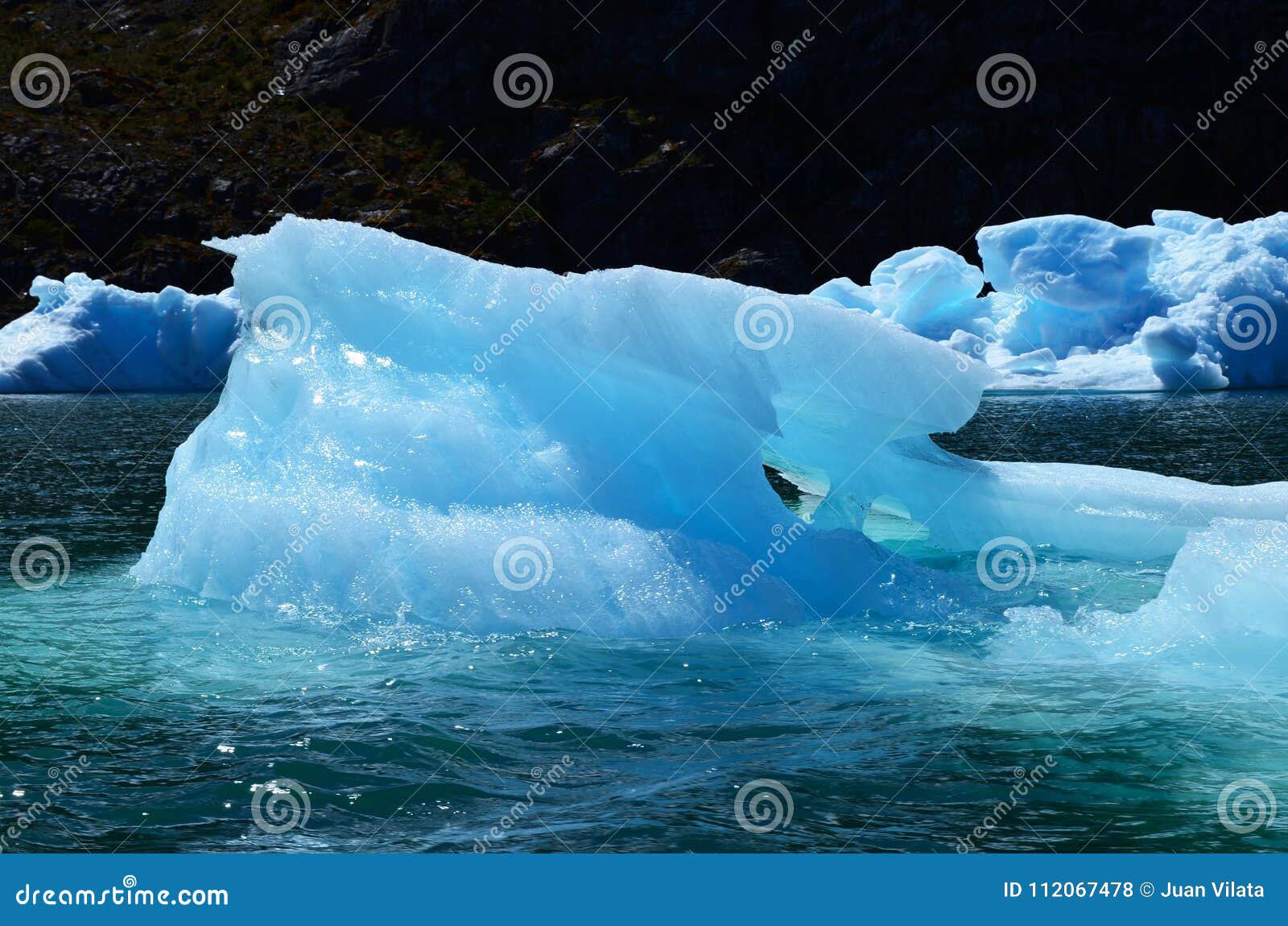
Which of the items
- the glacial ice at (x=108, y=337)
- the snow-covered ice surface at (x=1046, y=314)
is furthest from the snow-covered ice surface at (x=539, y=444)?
the glacial ice at (x=108, y=337)

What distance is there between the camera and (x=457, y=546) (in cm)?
911

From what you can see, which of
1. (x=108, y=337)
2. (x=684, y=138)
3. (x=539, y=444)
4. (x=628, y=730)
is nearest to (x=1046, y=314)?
(x=108, y=337)

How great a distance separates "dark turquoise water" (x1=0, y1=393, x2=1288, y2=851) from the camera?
5516 millimetres

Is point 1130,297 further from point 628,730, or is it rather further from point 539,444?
point 628,730

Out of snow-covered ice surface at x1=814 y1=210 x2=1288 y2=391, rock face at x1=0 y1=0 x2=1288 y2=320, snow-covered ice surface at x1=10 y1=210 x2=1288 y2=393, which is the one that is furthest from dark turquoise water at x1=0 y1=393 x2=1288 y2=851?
rock face at x1=0 y1=0 x2=1288 y2=320

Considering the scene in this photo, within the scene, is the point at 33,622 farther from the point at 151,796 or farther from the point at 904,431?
the point at 904,431

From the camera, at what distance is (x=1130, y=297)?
37.8m

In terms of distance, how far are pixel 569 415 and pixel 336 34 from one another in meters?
81.8

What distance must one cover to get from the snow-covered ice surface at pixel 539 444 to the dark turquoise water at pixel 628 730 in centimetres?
41

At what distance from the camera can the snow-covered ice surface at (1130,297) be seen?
1422 inches

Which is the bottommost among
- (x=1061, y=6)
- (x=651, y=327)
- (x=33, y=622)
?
(x=33, y=622)

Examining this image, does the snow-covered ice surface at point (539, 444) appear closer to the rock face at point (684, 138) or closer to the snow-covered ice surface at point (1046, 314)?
the snow-covered ice surface at point (1046, 314)
